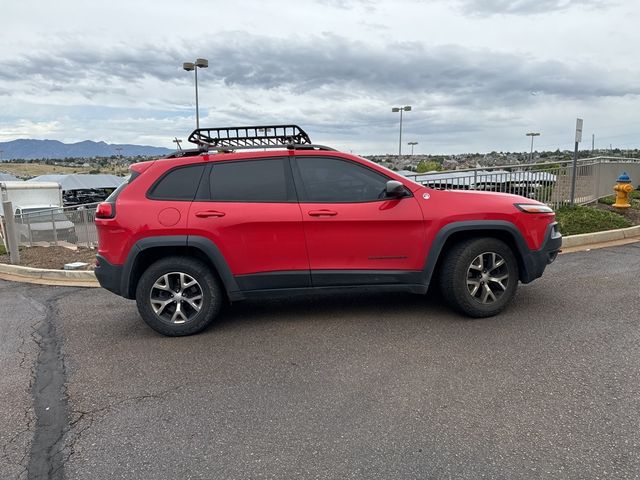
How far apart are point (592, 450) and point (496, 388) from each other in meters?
0.79

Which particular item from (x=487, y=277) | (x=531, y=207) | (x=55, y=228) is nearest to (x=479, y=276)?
(x=487, y=277)

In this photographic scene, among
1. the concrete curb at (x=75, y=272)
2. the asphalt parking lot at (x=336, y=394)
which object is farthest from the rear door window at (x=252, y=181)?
the concrete curb at (x=75, y=272)

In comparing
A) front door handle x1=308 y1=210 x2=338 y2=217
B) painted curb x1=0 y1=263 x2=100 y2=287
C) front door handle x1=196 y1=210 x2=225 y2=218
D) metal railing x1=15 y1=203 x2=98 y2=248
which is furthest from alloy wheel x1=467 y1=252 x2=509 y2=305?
metal railing x1=15 y1=203 x2=98 y2=248

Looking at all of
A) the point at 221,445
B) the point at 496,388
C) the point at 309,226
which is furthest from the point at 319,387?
the point at 309,226

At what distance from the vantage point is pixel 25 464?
2781 mm

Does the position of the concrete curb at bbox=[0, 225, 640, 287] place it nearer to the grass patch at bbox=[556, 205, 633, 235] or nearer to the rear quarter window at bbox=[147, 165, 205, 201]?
the grass patch at bbox=[556, 205, 633, 235]

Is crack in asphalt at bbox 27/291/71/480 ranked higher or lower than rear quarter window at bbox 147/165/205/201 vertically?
lower

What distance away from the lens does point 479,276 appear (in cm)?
478

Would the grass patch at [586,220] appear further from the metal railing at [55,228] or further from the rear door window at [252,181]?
the metal railing at [55,228]

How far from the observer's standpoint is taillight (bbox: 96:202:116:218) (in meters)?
4.65

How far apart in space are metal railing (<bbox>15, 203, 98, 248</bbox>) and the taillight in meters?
10.6

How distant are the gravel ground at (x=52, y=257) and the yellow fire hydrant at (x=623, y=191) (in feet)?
37.2

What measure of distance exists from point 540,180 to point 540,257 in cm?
622

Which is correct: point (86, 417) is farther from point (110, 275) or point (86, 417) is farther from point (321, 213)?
point (321, 213)
